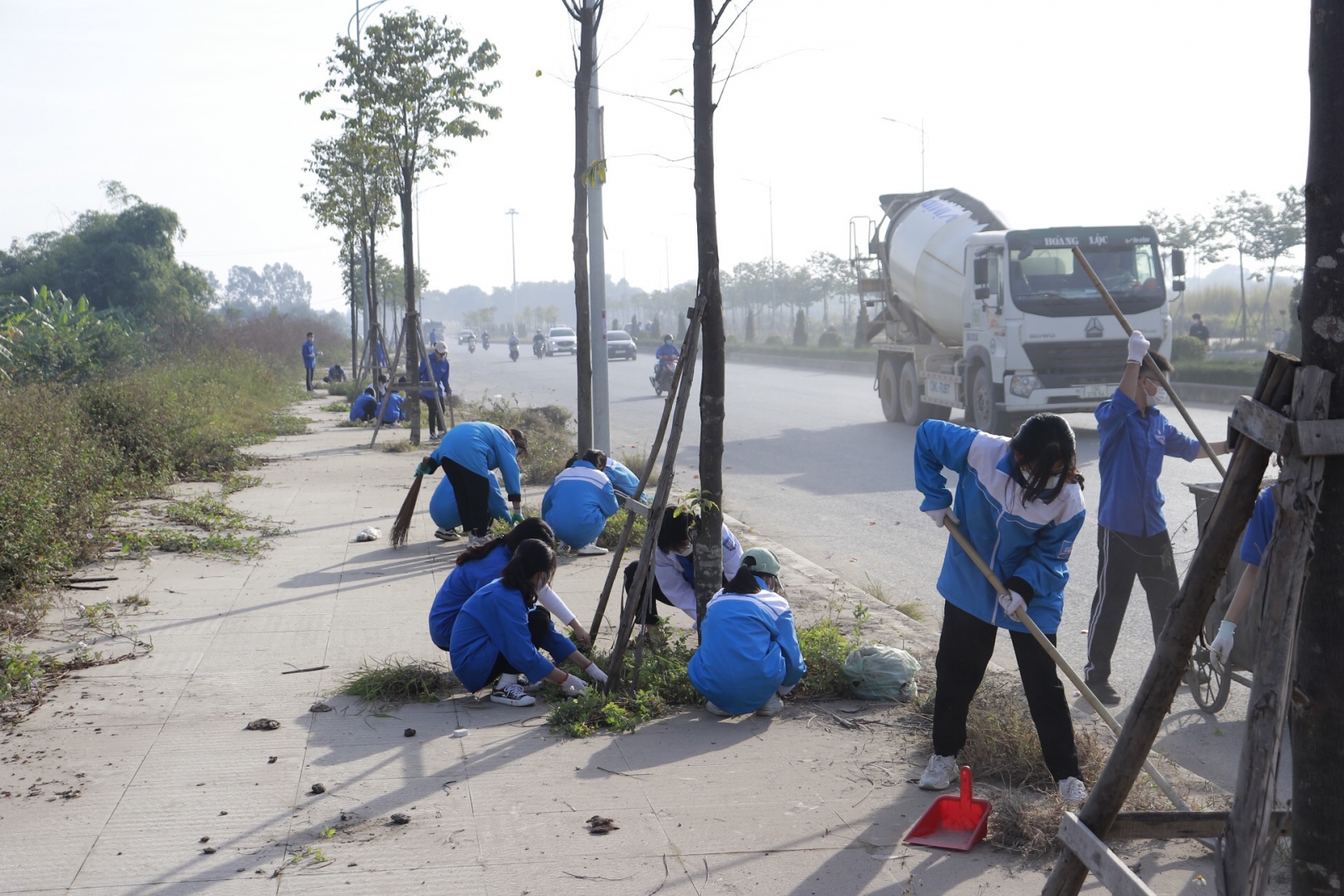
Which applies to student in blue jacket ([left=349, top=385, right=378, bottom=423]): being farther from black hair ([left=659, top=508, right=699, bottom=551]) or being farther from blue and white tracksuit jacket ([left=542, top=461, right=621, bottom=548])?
black hair ([left=659, top=508, right=699, bottom=551])

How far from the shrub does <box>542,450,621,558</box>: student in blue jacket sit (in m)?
20.0

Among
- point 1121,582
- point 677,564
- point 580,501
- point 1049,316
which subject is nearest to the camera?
point 1121,582

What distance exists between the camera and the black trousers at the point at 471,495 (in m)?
8.95

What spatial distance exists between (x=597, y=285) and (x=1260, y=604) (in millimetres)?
9256

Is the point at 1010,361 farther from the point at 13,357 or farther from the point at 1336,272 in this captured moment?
the point at 13,357

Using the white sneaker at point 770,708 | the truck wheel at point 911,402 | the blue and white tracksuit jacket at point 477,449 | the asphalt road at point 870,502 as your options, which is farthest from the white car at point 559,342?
the white sneaker at point 770,708

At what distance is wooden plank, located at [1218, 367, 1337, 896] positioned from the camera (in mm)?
2275

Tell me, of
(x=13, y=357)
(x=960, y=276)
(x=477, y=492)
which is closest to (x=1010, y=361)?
(x=960, y=276)

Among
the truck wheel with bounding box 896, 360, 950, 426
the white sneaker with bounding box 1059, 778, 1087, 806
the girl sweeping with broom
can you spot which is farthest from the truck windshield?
the white sneaker with bounding box 1059, 778, 1087, 806

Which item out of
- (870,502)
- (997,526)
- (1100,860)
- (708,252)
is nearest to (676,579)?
(708,252)

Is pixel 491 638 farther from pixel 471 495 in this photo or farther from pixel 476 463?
pixel 471 495

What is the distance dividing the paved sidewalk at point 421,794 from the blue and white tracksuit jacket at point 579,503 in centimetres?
226

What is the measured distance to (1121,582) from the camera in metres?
5.68

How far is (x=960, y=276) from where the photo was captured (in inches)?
669
